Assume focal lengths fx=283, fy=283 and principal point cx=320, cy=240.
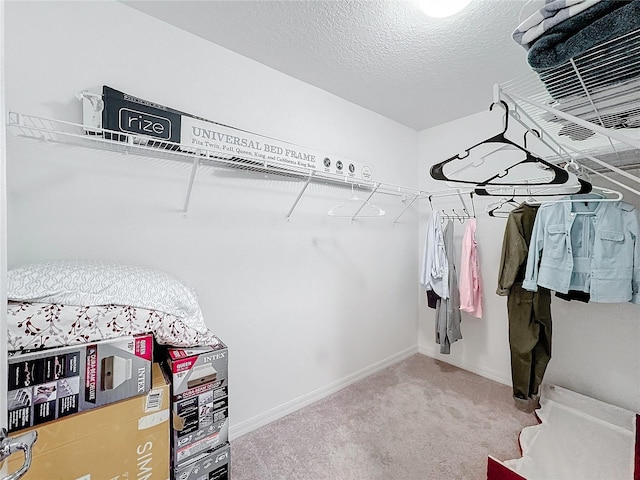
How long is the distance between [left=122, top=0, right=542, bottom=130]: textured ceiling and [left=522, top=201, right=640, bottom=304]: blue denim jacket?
104cm

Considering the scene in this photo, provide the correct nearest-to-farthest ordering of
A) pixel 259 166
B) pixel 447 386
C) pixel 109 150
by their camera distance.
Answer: pixel 109 150
pixel 259 166
pixel 447 386

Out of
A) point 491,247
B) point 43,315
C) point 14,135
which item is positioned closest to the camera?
point 43,315

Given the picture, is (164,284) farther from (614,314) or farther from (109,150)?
(614,314)

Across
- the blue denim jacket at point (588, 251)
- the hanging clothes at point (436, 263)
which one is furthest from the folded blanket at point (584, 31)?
the hanging clothes at point (436, 263)

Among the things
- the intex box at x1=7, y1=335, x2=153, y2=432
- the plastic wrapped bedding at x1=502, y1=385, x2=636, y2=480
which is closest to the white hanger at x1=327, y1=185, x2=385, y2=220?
the intex box at x1=7, y1=335, x2=153, y2=432

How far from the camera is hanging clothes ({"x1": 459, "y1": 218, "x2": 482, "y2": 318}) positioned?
2.36 metres

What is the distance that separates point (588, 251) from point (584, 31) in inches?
60.9

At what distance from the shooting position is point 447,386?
2.37 meters

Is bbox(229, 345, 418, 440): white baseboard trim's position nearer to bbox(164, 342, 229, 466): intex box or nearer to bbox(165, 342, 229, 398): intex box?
bbox(164, 342, 229, 466): intex box

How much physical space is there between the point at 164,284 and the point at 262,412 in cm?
126

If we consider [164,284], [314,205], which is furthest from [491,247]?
[164,284]

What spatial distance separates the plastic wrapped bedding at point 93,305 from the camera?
35.5 inches

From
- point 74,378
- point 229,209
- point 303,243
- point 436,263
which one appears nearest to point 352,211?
point 303,243

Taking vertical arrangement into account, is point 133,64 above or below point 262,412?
above
